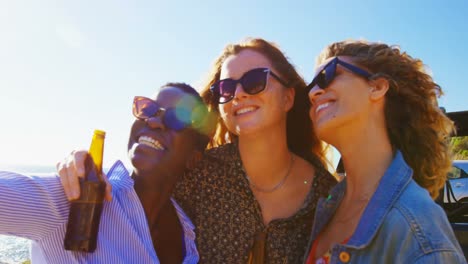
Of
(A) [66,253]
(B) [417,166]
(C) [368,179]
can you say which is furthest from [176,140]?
(B) [417,166]

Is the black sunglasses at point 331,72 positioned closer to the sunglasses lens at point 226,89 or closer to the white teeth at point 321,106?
the white teeth at point 321,106

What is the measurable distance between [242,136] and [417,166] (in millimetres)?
1338

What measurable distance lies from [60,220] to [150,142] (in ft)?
2.73

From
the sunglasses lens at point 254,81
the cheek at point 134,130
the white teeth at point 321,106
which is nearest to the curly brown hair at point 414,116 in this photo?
the white teeth at point 321,106

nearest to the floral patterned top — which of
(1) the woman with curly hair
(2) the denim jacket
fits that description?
(1) the woman with curly hair

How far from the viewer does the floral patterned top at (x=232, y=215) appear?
267 cm

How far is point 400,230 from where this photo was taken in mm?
1766

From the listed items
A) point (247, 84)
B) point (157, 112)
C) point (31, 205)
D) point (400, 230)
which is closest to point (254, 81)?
point (247, 84)

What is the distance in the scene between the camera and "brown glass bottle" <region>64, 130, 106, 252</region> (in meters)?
1.82

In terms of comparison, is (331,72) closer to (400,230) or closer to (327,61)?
(327,61)

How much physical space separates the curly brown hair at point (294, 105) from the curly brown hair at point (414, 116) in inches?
38.7

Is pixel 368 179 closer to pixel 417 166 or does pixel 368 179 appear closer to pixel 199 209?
pixel 417 166

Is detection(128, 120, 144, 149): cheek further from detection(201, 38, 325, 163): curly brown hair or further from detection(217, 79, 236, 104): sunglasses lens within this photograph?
detection(201, 38, 325, 163): curly brown hair

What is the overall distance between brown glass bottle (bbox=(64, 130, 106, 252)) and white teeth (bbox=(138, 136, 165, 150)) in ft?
1.57
